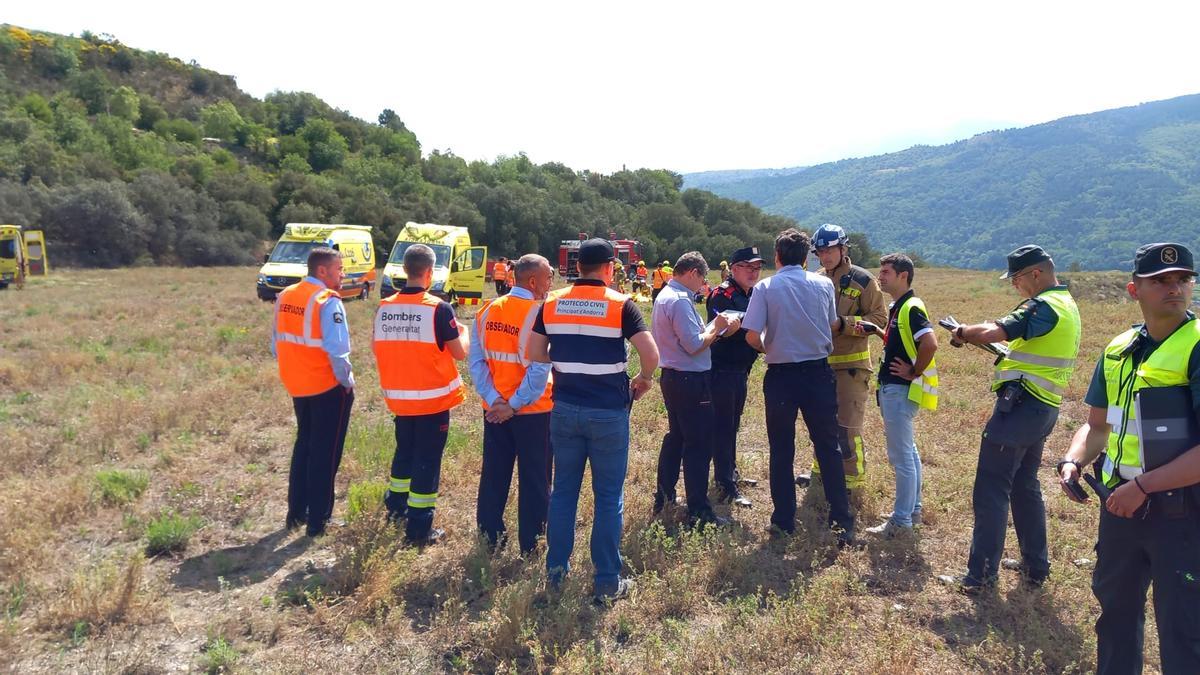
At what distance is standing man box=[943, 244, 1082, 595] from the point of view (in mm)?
3686

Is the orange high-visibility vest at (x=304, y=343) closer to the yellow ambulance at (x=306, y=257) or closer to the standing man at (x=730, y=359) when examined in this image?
Answer: the standing man at (x=730, y=359)

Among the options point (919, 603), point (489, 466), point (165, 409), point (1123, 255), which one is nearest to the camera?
point (919, 603)

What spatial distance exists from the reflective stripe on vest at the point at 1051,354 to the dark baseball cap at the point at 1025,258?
190 mm

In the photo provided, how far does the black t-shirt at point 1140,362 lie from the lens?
7.78 feet

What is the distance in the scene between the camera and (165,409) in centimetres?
755

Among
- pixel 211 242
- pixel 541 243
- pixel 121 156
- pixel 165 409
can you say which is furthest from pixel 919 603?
pixel 121 156

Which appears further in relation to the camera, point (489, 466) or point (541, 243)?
point (541, 243)

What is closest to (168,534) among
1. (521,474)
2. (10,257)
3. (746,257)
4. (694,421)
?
(521,474)

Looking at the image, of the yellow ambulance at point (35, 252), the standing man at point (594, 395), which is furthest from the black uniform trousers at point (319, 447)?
the yellow ambulance at point (35, 252)

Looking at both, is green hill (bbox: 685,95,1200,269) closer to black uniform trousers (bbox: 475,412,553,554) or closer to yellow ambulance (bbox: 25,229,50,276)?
yellow ambulance (bbox: 25,229,50,276)

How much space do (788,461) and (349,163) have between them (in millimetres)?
57773

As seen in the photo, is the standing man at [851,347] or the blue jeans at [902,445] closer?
the blue jeans at [902,445]

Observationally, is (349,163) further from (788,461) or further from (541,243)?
(788,461)

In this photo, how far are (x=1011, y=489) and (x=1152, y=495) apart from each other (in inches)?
62.7
